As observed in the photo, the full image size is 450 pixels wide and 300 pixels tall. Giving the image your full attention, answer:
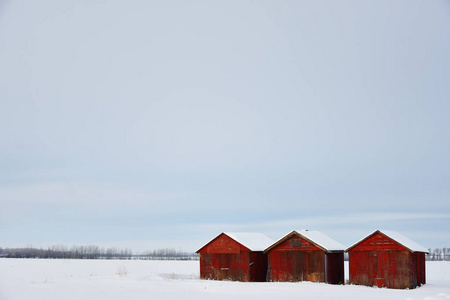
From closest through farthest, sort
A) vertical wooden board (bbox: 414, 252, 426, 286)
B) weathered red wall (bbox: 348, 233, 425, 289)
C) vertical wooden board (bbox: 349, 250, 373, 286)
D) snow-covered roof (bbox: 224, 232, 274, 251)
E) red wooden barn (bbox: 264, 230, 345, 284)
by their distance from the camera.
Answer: weathered red wall (bbox: 348, 233, 425, 289), vertical wooden board (bbox: 349, 250, 373, 286), vertical wooden board (bbox: 414, 252, 426, 286), red wooden barn (bbox: 264, 230, 345, 284), snow-covered roof (bbox: 224, 232, 274, 251)

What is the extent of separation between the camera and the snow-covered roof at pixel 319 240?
136 ft

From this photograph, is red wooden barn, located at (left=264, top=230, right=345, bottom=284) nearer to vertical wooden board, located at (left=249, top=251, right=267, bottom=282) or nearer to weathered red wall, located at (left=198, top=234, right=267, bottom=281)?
vertical wooden board, located at (left=249, top=251, right=267, bottom=282)

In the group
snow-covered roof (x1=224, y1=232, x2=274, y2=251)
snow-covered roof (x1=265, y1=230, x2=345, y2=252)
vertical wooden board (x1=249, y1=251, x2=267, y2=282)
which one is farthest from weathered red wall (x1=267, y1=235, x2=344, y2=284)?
snow-covered roof (x1=224, y1=232, x2=274, y2=251)

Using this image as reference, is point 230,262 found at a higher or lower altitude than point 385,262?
lower

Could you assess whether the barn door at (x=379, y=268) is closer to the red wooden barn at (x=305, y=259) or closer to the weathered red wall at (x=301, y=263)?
the red wooden barn at (x=305, y=259)

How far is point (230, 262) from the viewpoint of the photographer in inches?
1774

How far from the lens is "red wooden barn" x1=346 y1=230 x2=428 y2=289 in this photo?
38.3 m

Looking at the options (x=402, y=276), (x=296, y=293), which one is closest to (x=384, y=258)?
(x=402, y=276)

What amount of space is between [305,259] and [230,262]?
6.66m

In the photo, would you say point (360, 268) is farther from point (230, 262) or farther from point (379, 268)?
point (230, 262)

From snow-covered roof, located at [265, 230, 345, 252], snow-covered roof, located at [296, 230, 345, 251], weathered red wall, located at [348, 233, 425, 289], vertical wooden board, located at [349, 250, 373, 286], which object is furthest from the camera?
snow-covered roof, located at [296, 230, 345, 251]

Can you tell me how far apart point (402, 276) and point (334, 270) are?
5558 mm

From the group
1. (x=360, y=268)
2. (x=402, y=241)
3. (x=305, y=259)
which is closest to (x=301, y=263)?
(x=305, y=259)

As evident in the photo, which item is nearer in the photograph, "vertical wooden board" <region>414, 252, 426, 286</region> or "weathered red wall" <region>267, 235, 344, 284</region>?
"vertical wooden board" <region>414, 252, 426, 286</region>
